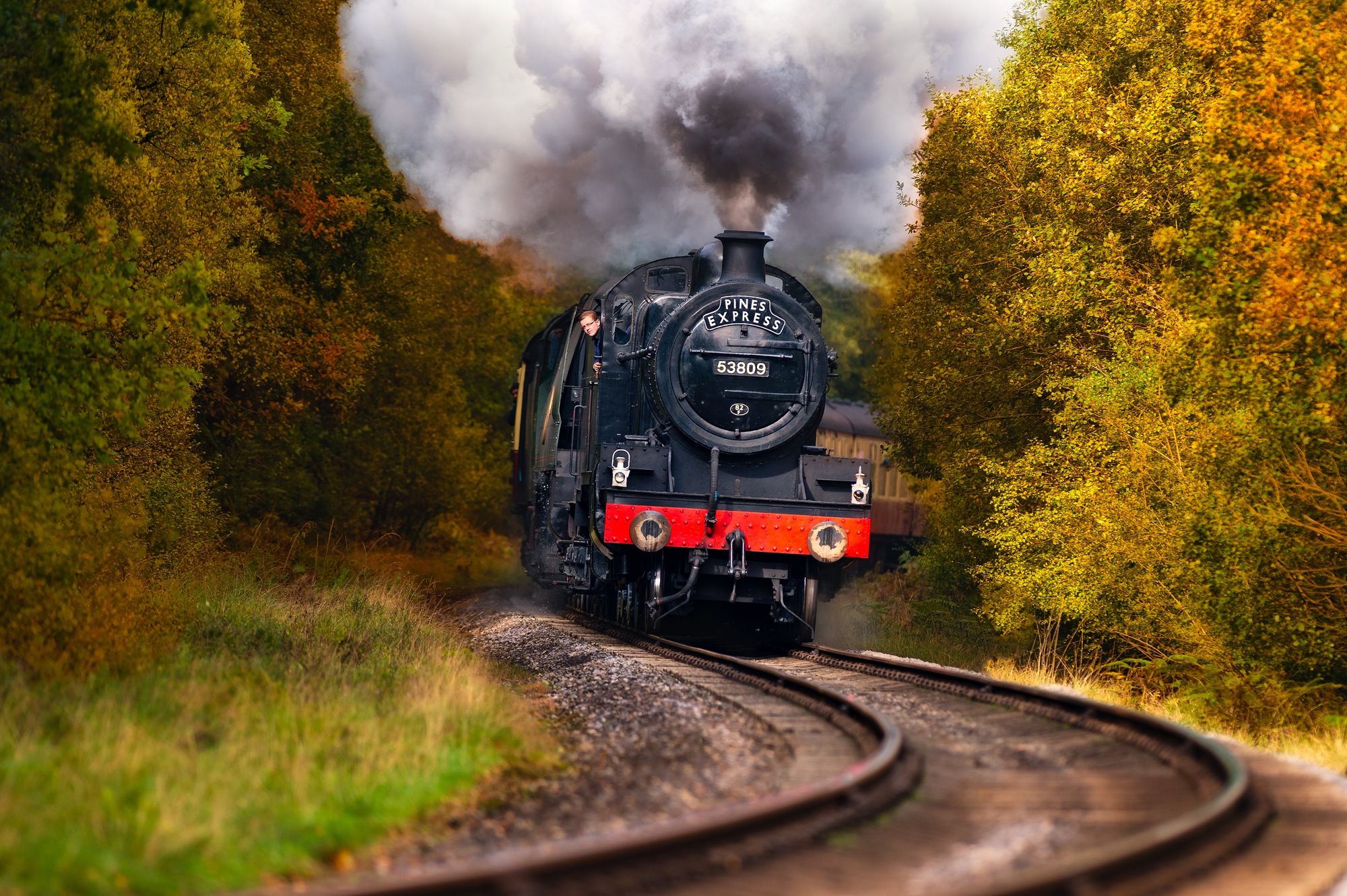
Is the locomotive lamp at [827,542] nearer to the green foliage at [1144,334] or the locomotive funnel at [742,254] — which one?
the locomotive funnel at [742,254]

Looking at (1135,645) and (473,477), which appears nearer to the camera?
(1135,645)

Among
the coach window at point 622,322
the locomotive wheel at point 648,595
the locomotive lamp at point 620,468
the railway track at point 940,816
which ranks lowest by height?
the railway track at point 940,816

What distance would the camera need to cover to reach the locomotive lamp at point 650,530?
47.2 ft

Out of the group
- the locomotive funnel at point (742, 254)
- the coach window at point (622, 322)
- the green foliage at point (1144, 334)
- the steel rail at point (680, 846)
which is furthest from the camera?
the coach window at point (622, 322)

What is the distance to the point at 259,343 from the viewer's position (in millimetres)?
22688

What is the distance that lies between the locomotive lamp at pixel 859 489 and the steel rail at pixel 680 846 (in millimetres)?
7007

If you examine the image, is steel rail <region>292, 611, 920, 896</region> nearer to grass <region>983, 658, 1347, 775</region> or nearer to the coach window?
grass <region>983, 658, 1347, 775</region>

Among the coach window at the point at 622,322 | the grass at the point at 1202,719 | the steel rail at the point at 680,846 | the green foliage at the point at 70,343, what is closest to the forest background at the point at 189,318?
the green foliage at the point at 70,343

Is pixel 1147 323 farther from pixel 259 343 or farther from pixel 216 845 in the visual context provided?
pixel 216 845

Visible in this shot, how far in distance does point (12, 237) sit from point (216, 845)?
845 cm

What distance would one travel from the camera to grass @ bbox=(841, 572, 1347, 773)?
37.8 feet

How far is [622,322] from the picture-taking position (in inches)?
614

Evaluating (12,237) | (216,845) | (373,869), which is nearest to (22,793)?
(216,845)

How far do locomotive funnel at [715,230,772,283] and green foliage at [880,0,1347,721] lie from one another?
4.29m
